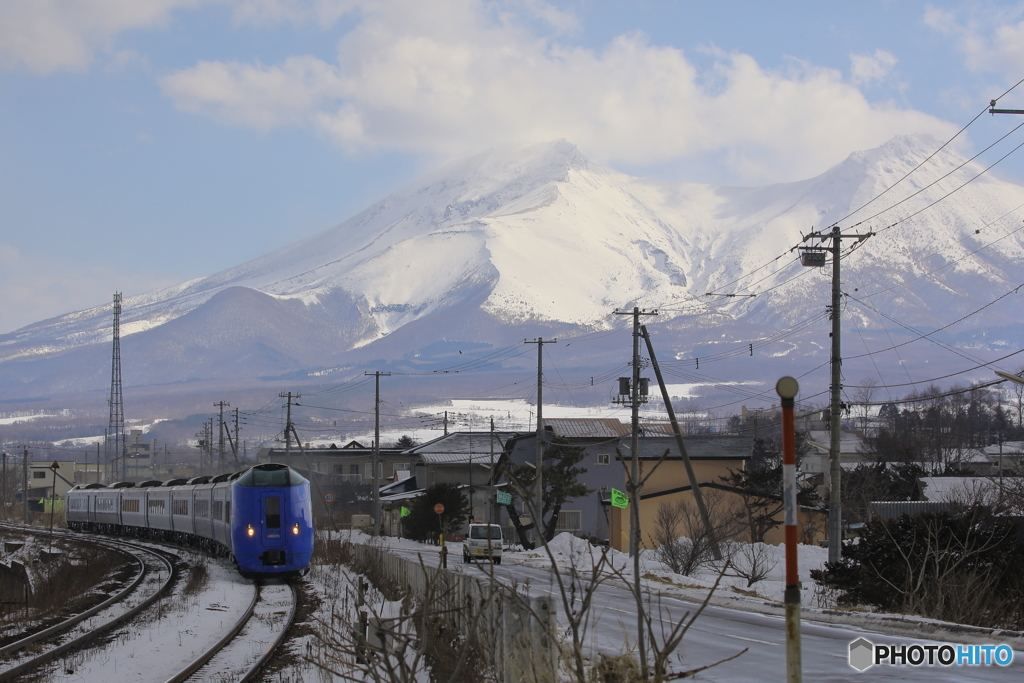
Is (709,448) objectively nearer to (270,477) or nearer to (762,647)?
(270,477)

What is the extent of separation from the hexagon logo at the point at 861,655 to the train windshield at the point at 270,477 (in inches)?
760

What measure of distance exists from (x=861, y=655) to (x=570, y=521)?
1967 inches

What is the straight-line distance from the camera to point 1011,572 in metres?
19.2

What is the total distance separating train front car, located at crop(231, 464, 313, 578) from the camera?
29594mm

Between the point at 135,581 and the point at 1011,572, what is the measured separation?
21.5m

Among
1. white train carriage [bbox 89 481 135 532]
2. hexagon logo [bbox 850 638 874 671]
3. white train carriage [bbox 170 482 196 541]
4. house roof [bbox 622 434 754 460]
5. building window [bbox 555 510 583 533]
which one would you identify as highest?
house roof [bbox 622 434 754 460]

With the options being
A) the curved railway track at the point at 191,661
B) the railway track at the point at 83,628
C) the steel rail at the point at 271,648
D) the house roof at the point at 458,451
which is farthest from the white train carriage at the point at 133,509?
the steel rail at the point at 271,648

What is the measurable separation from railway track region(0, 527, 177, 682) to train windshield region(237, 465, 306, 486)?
131 inches

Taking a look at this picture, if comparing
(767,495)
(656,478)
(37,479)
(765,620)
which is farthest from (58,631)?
(37,479)

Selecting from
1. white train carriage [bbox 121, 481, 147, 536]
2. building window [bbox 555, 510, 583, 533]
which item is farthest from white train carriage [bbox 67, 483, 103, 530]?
building window [bbox 555, 510, 583, 533]

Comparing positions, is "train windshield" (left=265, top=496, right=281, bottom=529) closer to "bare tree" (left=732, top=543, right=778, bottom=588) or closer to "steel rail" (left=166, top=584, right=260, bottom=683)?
"steel rail" (left=166, top=584, right=260, bottom=683)

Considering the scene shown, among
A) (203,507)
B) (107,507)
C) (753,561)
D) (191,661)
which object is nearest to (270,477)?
(203,507)

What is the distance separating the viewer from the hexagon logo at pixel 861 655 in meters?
12.8

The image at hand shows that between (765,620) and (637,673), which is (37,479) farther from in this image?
(637,673)
